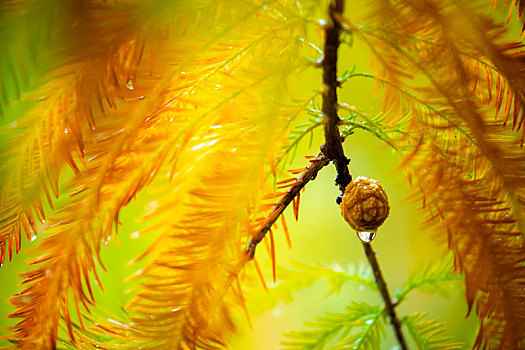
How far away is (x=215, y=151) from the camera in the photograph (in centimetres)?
49

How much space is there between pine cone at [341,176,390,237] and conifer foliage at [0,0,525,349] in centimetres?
6

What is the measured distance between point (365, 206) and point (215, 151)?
0.57 ft

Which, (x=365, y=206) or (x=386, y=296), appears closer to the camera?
(x=365, y=206)

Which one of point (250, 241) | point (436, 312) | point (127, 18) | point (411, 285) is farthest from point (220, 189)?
point (436, 312)

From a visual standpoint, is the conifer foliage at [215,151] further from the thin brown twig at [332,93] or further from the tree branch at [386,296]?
the tree branch at [386,296]

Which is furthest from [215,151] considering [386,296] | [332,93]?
[386,296]

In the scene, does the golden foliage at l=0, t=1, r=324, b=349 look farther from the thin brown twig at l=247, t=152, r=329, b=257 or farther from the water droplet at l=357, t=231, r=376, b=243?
the water droplet at l=357, t=231, r=376, b=243

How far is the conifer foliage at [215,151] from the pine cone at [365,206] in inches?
2.3

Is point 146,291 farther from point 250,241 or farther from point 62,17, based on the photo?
point 62,17

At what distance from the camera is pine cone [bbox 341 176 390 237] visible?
485 mm

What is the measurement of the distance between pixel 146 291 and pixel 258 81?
0.83 feet

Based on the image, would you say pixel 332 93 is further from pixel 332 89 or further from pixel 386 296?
pixel 386 296

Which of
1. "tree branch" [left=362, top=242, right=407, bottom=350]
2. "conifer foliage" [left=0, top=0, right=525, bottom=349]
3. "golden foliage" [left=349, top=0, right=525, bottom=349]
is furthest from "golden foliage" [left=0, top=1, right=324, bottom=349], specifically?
"tree branch" [left=362, top=242, right=407, bottom=350]

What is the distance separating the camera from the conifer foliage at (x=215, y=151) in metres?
0.45
